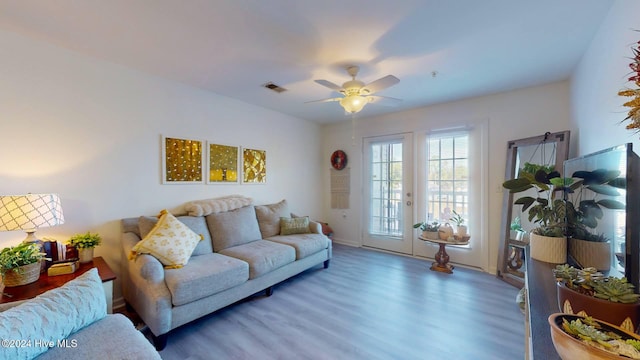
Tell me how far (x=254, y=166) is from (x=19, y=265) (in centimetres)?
255

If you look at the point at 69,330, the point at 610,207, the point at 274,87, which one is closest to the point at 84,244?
the point at 69,330

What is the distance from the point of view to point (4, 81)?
78.2 inches

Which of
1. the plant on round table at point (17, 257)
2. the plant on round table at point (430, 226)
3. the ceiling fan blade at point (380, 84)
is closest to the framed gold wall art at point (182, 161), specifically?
the plant on round table at point (17, 257)

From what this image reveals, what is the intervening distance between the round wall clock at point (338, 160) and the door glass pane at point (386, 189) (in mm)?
561

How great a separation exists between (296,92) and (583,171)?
2.83 m

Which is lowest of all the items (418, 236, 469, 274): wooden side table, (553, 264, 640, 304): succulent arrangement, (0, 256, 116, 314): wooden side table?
(418, 236, 469, 274): wooden side table

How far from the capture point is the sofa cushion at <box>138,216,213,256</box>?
252cm

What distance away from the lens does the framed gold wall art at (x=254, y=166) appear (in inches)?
148

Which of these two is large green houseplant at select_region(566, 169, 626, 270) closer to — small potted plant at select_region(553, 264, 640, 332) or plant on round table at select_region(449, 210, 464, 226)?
small potted plant at select_region(553, 264, 640, 332)

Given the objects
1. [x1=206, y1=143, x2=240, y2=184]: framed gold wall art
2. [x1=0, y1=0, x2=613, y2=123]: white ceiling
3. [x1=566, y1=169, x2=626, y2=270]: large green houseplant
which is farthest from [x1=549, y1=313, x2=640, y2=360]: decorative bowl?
[x1=206, y1=143, x2=240, y2=184]: framed gold wall art

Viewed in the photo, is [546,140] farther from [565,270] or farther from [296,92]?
[296,92]

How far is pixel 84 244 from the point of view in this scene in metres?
2.15

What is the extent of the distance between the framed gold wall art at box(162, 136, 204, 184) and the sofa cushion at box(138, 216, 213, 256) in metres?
0.50

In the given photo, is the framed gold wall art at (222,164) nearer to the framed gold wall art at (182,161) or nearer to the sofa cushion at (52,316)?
the framed gold wall art at (182,161)
